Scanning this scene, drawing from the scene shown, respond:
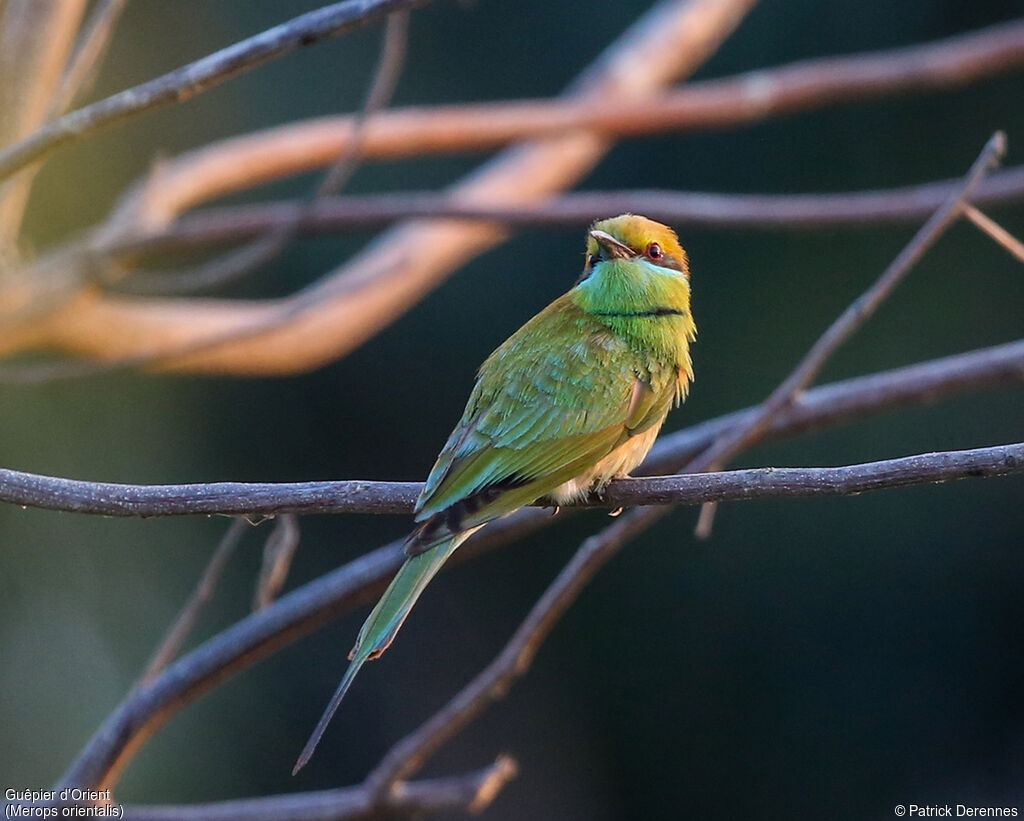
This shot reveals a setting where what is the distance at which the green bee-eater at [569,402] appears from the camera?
5.04 feet

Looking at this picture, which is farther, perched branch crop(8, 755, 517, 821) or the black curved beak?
the black curved beak

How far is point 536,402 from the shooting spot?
181 cm

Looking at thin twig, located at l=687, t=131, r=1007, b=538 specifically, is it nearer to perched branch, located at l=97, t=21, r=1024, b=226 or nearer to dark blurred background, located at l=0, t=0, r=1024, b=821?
perched branch, located at l=97, t=21, r=1024, b=226

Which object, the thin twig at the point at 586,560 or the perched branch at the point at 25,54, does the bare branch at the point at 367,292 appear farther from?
the thin twig at the point at 586,560

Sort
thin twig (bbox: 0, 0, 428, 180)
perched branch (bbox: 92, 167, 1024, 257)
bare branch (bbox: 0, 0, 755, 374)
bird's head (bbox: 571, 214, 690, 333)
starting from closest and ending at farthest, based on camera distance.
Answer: thin twig (bbox: 0, 0, 428, 180) < bird's head (bbox: 571, 214, 690, 333) < perched branch (bbox: 92, 167, 1024, 257) < bare branch (bbox: 0, 0, 755, 374)

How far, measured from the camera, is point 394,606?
58.2 inches

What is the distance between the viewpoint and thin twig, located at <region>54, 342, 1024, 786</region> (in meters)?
1.78

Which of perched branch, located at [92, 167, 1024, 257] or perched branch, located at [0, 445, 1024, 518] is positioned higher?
perched branch, located at [92, 167, 1024, 257]

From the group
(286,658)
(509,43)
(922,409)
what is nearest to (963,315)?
(922,409)

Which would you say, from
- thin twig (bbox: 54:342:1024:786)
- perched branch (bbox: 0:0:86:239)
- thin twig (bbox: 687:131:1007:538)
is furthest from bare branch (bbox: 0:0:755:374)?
thin twig (bbox: 687:131:1007:538)

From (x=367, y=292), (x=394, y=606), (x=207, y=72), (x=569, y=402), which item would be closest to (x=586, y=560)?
(x=569, y=402)

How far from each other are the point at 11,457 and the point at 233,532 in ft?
6.79

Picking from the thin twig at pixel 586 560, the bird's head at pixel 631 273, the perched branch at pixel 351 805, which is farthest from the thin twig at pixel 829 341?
the perched branch at pixel 351 805

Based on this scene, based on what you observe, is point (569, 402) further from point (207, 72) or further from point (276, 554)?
point (207, 72)
